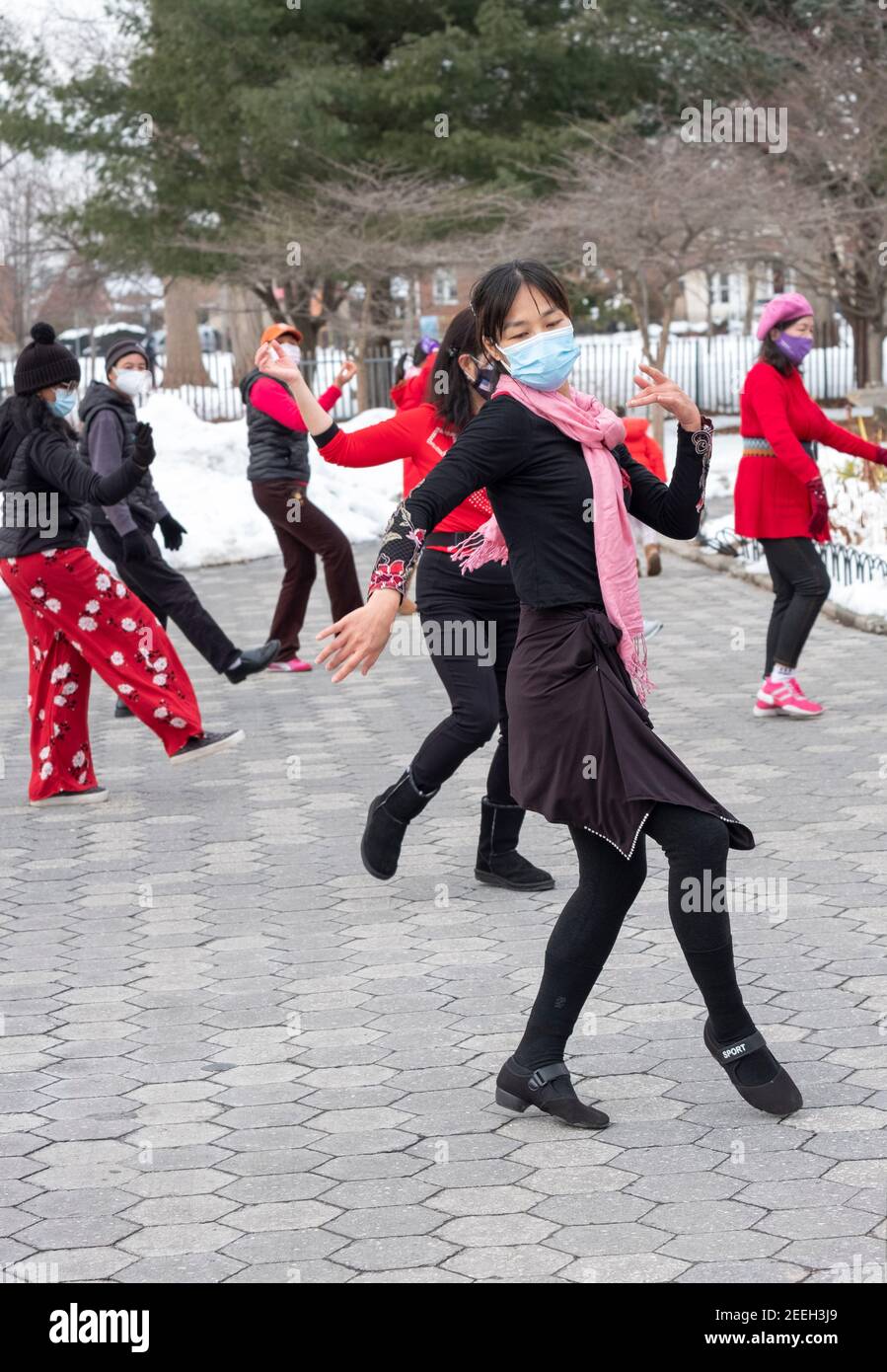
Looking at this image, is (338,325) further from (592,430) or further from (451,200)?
(592,430)

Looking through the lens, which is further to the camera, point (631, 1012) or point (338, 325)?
point (338, 325)

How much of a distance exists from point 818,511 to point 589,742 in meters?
4.57

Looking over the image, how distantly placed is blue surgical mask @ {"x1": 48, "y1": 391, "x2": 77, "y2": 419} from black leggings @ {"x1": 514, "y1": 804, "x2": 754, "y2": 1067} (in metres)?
3.75

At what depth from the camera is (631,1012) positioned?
4.77 metres

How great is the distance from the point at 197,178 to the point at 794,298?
23368 millimetres

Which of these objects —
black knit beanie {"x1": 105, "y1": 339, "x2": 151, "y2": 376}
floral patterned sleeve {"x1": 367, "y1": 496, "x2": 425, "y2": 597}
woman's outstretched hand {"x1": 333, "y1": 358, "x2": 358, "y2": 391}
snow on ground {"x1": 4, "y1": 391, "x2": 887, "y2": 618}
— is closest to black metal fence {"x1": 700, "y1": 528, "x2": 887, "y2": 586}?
snow on ground {"x1": 4, "y1": 391, "x2": 887, "y2": 618}

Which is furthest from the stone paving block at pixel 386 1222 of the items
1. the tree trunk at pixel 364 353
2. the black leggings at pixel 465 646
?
the tree trunk at pixel 364 353

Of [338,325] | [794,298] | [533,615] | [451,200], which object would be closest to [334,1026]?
[533,615]

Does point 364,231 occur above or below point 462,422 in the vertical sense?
above

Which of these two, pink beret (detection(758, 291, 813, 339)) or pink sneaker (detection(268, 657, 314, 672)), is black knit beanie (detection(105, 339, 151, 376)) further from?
pink sneaker (detection(268, 657, 314, 672))

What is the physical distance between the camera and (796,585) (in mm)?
8352

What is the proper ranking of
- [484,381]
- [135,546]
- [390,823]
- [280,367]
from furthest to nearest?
[135,546], [390,823], [484,381], [280,367]

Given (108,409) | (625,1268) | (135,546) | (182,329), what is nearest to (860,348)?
(182,329)

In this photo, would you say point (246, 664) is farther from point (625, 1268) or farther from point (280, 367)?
point (625, 1268)
